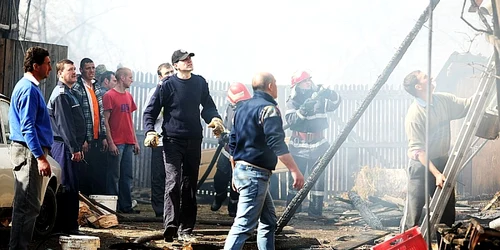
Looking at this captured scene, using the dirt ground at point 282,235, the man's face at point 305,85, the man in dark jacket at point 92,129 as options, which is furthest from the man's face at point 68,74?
the man's face at point 305,85

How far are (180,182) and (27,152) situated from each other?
2.38m

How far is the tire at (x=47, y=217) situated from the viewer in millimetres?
8547

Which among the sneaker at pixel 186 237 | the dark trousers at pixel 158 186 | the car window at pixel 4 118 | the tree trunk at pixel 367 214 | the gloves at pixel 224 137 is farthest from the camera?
the gloves at pixel 224 137

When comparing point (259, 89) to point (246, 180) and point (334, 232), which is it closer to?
point (246, 180)

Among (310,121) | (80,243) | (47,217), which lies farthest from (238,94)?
(80,243)

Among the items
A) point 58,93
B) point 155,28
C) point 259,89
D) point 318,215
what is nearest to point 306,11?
point 155,28

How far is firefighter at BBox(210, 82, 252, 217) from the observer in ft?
38.6

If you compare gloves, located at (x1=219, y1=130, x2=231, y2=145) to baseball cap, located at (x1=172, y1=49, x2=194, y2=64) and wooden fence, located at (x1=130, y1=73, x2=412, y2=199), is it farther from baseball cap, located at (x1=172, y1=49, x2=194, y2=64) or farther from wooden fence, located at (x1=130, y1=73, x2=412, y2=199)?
wooden fence, located at (x1=130, y1=73, x2=412, y2=199)

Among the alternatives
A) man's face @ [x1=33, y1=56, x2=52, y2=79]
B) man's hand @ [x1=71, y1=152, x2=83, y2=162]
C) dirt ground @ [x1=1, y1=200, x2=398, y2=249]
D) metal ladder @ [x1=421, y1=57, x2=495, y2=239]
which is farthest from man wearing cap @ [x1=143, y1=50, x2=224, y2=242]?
metal ladder @ [x1=421, y1=57, x2=495, y2=239]

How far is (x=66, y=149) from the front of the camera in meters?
8.77

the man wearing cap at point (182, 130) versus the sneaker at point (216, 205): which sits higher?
the man wearing cap at point (182, 130)

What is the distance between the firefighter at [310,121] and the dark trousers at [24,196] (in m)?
6.27

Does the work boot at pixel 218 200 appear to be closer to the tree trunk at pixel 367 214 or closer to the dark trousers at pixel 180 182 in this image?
the tree trunk at pixel 367 214

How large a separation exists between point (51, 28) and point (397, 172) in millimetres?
22241
